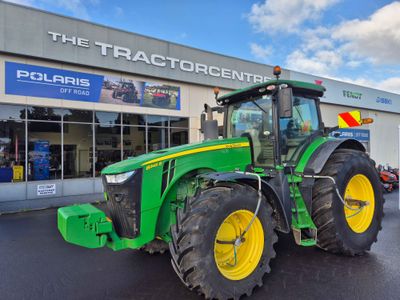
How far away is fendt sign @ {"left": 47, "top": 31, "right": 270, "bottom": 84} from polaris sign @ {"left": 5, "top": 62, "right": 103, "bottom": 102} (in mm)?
936

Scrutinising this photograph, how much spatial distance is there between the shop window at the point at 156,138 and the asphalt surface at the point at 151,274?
6550 millimetres

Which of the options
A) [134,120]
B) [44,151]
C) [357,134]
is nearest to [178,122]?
[134,120]

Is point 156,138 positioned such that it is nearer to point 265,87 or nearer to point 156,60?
point 156,60

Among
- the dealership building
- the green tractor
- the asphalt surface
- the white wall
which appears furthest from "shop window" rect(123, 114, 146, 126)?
the white wall

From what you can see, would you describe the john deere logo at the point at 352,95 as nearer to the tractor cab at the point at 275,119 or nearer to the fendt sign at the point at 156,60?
the fendt sign at the point at 156,60

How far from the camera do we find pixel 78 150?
10141mm

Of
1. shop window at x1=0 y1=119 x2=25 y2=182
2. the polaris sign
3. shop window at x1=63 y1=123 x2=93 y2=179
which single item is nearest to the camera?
the polaris sign

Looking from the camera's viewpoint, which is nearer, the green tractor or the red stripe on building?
the green tractor

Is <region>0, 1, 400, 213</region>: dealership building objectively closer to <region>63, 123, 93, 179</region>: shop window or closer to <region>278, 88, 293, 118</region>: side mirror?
<region>63, 123, 93, 179</region>: shop window

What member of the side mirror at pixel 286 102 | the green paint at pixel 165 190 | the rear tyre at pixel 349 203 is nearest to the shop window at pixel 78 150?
the green paint at pixel 165 190

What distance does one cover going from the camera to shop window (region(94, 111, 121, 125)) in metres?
10.3

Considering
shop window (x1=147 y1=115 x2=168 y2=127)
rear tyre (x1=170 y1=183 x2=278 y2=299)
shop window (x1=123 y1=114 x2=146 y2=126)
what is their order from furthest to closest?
shop window (x1=147 y1=115 x2=168 y2=127) → shop window (x1=123 y1=114 x2=146 y2=126) → rear tyre (x1=170 y1=183 x2=278 y2=299)

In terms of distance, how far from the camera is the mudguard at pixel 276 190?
330cm

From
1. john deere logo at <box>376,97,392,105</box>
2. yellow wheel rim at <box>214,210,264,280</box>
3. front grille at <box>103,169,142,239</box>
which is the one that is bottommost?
yellow wheel rim at <box>214,210,264,280</box>
